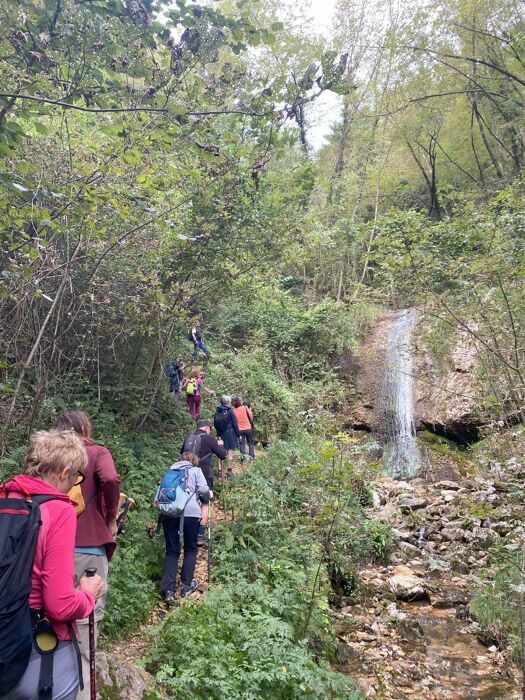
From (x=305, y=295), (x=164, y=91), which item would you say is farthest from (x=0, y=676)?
(x=305, y=295)

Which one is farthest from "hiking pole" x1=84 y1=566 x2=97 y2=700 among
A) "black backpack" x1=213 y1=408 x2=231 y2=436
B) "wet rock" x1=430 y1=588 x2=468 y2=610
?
"black backpack" x1=213 y1=408 x2=231 y2=436

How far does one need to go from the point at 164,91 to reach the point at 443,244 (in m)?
4.90

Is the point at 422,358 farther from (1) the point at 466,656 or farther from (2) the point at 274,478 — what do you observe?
(1) the point at 466,656

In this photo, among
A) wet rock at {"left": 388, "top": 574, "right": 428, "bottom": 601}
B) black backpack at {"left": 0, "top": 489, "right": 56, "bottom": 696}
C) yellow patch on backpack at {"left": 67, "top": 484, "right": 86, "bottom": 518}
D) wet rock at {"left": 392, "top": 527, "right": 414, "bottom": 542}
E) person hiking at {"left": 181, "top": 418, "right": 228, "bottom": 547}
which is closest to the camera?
black backpack at {"left": 0, "top": 489, "right": 56, "bottom": 696}

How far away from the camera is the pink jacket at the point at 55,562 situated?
1.80 metres

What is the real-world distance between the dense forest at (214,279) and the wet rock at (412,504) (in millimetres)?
870

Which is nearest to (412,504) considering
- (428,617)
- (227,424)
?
(428,617)

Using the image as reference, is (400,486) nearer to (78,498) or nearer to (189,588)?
(189,588)

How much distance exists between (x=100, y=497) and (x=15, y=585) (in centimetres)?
172

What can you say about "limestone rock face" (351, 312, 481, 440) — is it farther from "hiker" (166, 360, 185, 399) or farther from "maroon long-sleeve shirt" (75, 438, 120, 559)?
"maroon long-sleeve shirt" (75, 438, 120, 559)

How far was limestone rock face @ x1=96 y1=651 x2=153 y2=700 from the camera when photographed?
294 cm

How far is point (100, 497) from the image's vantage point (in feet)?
10.9

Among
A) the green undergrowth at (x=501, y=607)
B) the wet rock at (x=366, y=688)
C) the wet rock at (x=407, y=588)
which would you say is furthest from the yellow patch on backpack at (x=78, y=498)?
the wet rock at (x=407, y=588)

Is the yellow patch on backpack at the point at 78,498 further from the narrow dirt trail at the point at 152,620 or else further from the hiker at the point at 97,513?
the narrow dirt trail at the point at 152,620
